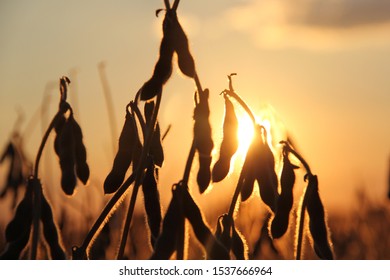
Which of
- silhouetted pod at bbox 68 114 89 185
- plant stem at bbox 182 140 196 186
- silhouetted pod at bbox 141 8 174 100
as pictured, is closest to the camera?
plant stem at bbox 182 140 196 186

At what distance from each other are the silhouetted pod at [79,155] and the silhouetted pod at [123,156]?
0.72 feet

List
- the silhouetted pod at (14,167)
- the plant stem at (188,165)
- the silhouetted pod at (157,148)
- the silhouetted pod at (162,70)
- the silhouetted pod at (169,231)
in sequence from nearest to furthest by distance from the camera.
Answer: the silhouetted pod at (169,231) < the plant stem at (188,165) < the silhouetted pod at (162,70) < the silhouetted pod at (157,148) < the silhouetted pod at (14,167)

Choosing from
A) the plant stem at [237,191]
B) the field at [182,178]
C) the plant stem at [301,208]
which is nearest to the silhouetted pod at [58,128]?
the field at [182,178]

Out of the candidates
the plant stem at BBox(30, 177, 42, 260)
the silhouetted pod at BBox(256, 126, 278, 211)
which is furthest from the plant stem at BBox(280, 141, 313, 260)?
the plant stem at BBox(30, 177, 42, 260)

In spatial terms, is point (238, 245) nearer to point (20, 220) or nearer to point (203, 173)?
point (203, 173)

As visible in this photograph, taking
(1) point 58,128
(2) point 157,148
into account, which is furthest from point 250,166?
(1) point 58,128

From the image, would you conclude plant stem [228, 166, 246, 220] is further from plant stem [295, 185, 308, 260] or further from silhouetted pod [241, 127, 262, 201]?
plant stem [295, 185, 308, 260]

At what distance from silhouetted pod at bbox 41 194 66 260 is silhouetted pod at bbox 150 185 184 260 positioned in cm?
54

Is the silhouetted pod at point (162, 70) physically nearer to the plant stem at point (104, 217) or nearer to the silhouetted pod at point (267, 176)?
the plant stem at point (104, 217)

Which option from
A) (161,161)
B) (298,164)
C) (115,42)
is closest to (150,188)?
(161,161)

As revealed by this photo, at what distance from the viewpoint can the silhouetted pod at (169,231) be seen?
2.21 m

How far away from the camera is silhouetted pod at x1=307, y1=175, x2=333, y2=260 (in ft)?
8.59
